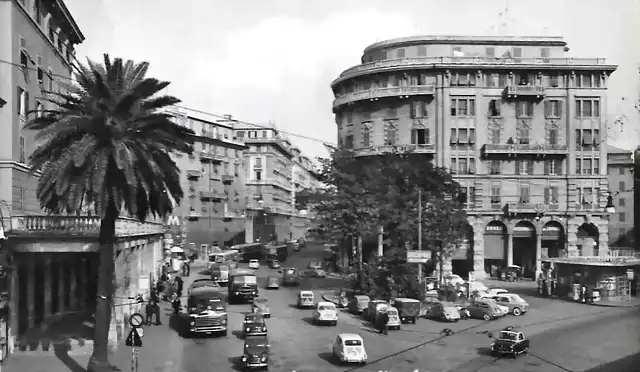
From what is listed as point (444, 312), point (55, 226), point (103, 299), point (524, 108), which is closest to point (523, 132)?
point (524, 108)

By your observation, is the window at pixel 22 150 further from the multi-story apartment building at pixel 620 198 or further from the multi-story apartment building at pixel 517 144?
the multi-story apartment building at pixel 620 198

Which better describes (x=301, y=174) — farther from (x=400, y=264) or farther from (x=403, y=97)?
(x=400, y=264)

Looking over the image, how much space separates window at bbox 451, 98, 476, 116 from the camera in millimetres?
83188

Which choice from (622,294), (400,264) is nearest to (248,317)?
(400,264)

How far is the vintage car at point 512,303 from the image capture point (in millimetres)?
53188

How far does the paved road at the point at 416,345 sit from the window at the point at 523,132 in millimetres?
33169

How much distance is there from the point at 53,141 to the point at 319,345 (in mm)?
19323

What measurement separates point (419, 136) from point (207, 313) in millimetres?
→ 49974

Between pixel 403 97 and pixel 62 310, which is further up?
pixel 403 97

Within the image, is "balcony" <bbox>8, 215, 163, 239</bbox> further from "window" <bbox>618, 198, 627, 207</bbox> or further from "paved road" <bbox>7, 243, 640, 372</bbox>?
"window" <bbox>618, 198, 627, 207</bbox>

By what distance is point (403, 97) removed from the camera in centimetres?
8425

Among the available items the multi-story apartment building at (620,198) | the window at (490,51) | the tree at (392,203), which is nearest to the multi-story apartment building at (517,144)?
the window at (490,51)

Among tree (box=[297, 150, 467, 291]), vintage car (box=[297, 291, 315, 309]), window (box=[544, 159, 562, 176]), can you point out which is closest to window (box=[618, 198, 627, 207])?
window (box=[544, 159, 562, 176])

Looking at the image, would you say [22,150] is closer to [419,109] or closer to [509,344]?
[509,344]
